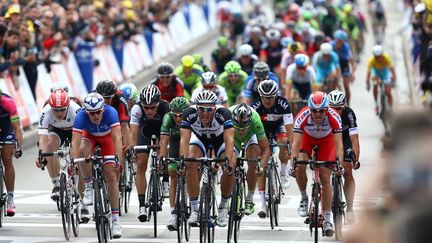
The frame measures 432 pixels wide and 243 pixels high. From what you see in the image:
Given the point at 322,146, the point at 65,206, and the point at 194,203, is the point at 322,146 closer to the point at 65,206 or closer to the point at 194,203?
the point at 194,203

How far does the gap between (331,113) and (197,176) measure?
1.64 meters

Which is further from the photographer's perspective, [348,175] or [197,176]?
[348,175]

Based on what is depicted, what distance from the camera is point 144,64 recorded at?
1356 inches

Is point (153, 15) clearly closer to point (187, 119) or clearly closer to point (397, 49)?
point (397, 49)

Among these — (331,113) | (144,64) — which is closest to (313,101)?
(331,113)

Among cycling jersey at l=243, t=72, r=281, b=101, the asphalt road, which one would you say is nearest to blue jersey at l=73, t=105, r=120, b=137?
the asphalt road

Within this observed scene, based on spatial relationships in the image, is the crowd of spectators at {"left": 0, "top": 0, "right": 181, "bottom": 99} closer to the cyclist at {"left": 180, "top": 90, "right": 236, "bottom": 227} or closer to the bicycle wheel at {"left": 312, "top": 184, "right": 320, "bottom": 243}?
the cyclist at {"left": 180, "top": 90, "right": 236, "bottom": 227}

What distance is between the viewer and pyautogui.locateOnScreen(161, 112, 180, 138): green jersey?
1246 cm

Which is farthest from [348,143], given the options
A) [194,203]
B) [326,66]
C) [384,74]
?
[384,74]

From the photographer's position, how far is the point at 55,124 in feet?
43.8

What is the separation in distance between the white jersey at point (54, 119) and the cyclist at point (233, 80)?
17.0 feet

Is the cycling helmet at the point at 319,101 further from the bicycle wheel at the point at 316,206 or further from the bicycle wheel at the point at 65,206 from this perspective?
the bicycle wheel at the point at 65,206

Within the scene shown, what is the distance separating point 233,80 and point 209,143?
643 centimetres

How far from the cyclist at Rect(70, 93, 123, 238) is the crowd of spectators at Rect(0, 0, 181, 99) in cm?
819
